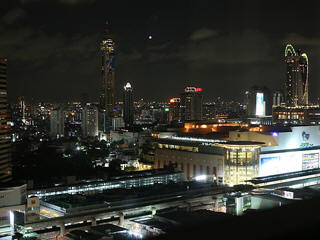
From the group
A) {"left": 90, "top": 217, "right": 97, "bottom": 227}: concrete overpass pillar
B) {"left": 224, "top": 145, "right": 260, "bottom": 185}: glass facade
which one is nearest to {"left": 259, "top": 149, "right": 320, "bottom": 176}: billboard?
{"left": 224, "top": 145, "right": 260, "bottom": 185}: glass facade

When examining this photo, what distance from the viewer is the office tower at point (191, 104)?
24.3 meters

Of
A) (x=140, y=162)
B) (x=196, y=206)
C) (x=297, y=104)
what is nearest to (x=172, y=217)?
(x=196, y=206)

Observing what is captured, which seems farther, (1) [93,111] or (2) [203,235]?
(1) [93,111]

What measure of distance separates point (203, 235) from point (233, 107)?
125 feet

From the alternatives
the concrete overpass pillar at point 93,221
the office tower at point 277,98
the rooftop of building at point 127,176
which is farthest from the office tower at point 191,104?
the concrete overpass pillar at point 93,221

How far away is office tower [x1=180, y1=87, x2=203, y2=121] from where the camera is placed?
2427 cm

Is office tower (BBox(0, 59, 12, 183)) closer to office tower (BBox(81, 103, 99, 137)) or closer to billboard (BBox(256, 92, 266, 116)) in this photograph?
office tower (BBox(81, 103, 99, 137))

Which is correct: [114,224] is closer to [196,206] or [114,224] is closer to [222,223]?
[196,206]

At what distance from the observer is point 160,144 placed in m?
11.5

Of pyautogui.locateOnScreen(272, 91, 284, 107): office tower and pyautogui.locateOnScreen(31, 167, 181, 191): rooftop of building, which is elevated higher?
pyautogui.locateOnScreen(272, 91, 284, 107): office tower

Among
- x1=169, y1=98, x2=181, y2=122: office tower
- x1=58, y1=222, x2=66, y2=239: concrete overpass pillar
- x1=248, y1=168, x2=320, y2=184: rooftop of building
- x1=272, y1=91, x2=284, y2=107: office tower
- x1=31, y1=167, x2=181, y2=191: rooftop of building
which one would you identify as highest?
x1=272, y1=91, x2=284, y2=107: office tower

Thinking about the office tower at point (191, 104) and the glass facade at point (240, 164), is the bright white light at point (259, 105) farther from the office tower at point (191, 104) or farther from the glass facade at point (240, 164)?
the glass facade at point (240, 164)

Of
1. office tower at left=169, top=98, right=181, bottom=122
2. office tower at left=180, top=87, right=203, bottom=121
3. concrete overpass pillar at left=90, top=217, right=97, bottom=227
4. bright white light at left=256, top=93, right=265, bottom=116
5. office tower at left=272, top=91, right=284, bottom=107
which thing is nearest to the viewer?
concrete overpass pillar at left=90, top=217, right=97, bottom=227

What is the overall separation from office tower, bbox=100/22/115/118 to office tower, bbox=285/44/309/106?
1347cm
